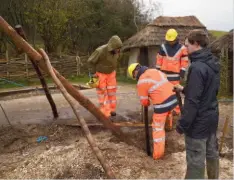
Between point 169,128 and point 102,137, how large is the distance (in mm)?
1339

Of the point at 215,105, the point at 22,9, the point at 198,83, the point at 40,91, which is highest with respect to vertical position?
the point at 22,9

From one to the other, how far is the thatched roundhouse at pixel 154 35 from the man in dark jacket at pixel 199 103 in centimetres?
1227

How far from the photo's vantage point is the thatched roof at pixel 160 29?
1513cm

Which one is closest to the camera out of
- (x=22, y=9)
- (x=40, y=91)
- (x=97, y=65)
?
(x=97, y=65)

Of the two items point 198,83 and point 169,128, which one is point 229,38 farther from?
point 198,83

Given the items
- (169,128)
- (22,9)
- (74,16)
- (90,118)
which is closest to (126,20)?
(74,16)

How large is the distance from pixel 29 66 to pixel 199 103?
15.3 meters

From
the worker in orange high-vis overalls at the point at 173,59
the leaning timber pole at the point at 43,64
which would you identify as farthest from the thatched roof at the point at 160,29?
the leaning timber pole at the point at 43,64

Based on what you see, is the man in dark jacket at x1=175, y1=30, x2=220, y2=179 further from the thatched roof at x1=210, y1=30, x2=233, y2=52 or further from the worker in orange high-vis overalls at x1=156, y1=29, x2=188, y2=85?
the thatched roof at x1=210, y1=30, x2=233, y2=52

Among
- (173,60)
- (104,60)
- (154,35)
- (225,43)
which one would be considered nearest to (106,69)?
(104,60)

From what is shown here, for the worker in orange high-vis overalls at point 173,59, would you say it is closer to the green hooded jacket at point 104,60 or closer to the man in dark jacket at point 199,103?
the green hooded jacket at point 104,60

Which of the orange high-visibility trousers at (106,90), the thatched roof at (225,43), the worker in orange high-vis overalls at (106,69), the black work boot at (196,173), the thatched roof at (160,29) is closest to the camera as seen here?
the black work boot at (196,173)

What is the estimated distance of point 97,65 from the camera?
21.1ft

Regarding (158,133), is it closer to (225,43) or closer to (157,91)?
(157,91)
